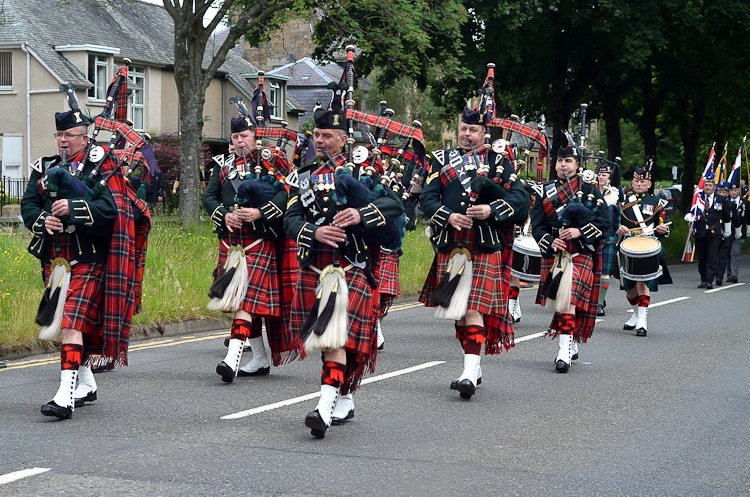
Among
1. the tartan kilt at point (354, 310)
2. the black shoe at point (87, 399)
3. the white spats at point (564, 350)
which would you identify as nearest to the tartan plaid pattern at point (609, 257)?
the white spats at point (564, 350)

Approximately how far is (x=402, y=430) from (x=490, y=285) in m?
1.70

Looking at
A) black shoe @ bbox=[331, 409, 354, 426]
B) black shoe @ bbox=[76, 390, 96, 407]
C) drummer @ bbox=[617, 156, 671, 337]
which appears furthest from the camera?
drummer @ bbox=[617, 156, 671, 337]

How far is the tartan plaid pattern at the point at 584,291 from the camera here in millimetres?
9594

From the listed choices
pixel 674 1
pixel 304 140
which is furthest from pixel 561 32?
pixel 304 140

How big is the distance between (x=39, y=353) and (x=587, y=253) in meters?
5.57

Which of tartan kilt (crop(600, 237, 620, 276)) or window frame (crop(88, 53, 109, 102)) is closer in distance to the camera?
tartan kilt (crop(600, 237, 620, 276))

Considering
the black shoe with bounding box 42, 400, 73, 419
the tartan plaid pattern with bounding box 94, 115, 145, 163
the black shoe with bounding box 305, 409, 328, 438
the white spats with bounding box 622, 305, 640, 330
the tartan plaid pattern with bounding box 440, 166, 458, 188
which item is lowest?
the white spats with bounding box 622, 305, 640, 330

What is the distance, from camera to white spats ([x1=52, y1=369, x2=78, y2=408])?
669 cm

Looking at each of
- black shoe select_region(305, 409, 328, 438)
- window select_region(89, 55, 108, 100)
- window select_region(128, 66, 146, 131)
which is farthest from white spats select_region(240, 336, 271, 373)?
window select_region(128, 66, 146, 131)

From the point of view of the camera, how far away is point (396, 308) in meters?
15.3

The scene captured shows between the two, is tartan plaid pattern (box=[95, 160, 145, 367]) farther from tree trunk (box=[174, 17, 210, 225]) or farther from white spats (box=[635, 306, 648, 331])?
tree trunk (box=[174, 17, 210, 225])

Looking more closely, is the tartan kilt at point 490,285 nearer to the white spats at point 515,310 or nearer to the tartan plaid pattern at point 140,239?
the tartan plaid pattern at point 140,239

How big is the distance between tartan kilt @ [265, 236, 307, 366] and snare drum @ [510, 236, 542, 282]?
184 inches

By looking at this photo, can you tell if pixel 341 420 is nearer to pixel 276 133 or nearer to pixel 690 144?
pixel 276 133
